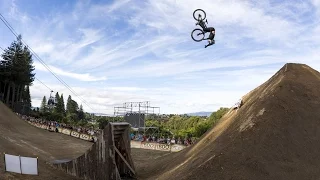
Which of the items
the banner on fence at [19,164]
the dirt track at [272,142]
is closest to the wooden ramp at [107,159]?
the dirt track at [272,142]

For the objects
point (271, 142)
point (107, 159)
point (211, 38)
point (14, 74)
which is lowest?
point (107, 159)

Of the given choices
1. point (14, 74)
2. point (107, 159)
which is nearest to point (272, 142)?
point (107, 159)

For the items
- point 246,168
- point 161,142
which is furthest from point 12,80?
point 246,168

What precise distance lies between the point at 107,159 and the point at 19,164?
14.5 feet

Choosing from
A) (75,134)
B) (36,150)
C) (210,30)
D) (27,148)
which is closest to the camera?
(210,30)

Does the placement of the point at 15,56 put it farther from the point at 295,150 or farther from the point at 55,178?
the point at 295,150

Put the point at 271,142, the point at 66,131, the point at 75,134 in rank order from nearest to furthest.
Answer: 1. the point at 271,142
2. the point at 75,134
3. the point at 66,131

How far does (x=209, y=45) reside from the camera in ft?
54.7

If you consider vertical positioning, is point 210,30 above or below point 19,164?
above

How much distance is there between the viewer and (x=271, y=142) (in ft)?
43.8

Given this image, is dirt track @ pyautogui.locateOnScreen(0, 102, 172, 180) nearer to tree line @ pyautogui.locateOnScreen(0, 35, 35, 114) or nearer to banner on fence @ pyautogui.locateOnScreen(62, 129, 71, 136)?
banner on fence @ pyautogui.locateOnScreen(62, 129, 71, 136)

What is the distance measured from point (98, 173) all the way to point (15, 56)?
6322 cm

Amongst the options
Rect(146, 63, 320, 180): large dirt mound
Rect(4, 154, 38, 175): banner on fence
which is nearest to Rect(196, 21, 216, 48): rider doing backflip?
Rect(146, 63, 320, 180): large dirt mound

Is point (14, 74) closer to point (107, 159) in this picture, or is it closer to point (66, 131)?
point (66, 131)
